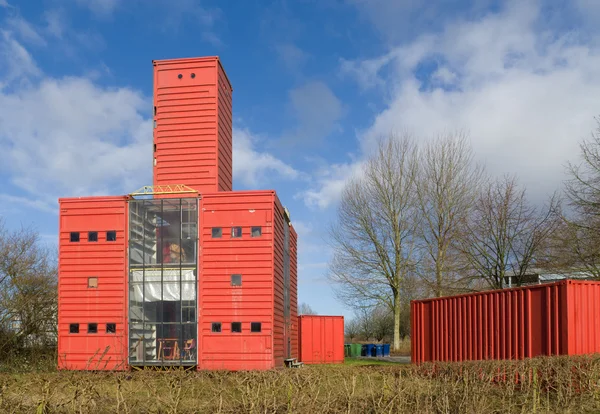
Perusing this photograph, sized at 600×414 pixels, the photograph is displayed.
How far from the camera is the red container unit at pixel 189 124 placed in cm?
2081

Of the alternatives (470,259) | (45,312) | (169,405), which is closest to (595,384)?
(169,405)

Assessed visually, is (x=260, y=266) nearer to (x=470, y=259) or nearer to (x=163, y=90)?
(x=163, y=90)

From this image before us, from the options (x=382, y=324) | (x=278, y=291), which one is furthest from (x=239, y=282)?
(x=382, y=324)

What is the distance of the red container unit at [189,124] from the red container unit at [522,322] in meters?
8.97

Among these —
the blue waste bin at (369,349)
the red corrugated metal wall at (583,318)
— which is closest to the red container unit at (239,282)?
the red corrugated metal wall at (583,318)

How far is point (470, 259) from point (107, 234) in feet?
57.4

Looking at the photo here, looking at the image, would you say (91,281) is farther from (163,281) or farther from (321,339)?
(321,339)

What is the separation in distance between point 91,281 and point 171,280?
266cm

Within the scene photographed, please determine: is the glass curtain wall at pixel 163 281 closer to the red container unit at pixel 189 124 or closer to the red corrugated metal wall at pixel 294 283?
the red container unit at pixel 189 124

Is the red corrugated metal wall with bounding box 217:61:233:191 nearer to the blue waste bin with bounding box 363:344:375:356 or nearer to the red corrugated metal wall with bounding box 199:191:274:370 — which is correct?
the red corrugated metal wall with bounding box 199:191:274:370

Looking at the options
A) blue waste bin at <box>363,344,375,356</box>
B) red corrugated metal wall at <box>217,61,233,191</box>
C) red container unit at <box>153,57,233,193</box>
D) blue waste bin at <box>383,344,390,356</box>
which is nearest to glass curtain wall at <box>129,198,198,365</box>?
red container unit at <box>153,57,233,193</box>

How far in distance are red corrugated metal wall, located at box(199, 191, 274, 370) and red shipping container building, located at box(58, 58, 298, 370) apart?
31mm

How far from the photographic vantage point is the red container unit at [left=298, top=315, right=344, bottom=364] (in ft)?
94.5

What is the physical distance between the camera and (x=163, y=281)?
19.0 metres
